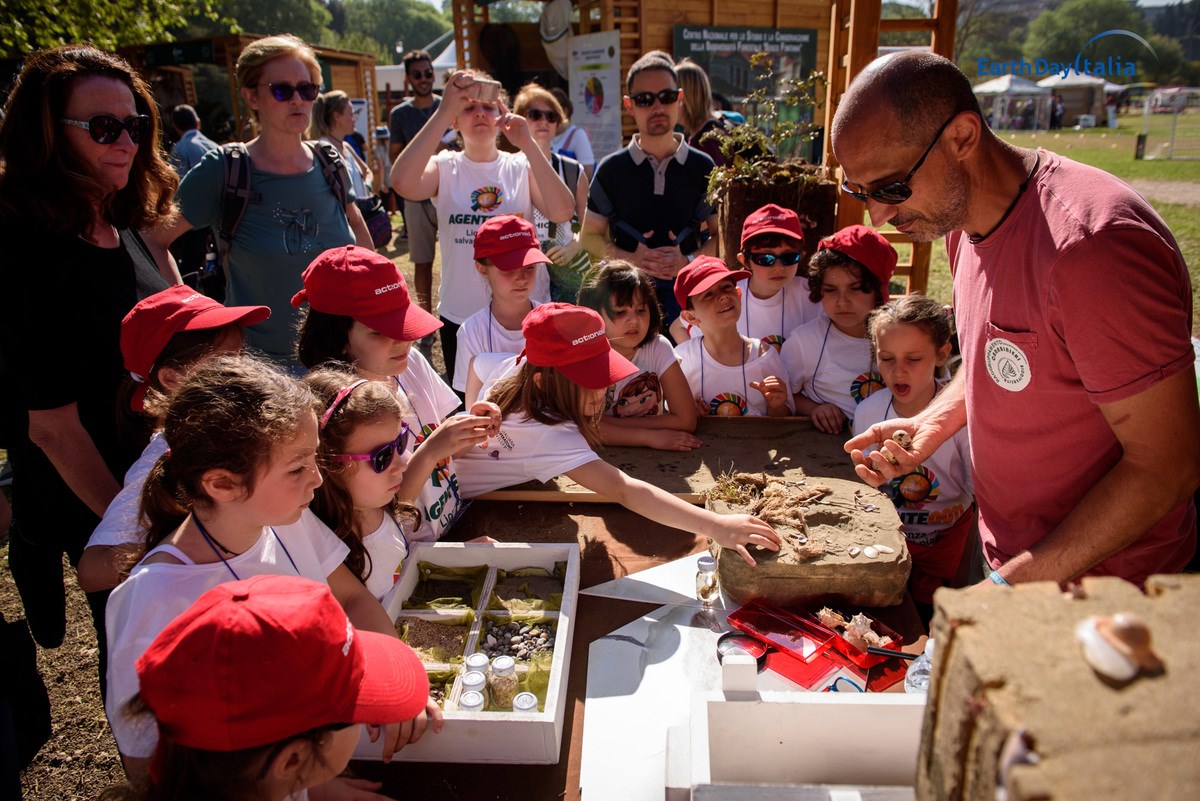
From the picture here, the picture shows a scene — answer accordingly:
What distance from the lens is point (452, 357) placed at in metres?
4.46

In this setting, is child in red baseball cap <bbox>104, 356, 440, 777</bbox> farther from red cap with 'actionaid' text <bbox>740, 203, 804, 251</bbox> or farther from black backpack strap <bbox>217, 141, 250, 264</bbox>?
red cap with 'actionaid' text <bbox>740, 203, 804, 251</bbox>

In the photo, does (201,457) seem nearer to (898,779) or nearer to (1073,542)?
(898,779)

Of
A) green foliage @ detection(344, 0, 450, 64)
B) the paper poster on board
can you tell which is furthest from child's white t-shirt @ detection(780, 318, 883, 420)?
green foliage @ detection(344, 0, 450, 64)

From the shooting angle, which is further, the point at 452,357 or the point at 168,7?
the point at 168,7

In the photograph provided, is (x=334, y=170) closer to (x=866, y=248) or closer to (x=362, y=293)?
(x=362, y=293)

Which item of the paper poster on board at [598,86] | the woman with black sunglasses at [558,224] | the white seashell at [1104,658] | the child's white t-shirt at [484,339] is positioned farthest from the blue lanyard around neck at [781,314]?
the paper poster on board at [598,86]

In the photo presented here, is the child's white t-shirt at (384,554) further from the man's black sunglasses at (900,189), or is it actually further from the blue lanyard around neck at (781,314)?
Answer: the blue lanyard around neck at (781,314)

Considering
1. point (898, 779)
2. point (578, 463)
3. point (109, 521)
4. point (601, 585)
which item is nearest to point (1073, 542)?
point (898, 779)

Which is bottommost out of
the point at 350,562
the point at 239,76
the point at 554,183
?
the point at 350,562

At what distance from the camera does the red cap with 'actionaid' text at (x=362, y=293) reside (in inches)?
103

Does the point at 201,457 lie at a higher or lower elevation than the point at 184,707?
higher

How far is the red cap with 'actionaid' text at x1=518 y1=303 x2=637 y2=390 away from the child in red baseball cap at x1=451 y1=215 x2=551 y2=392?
0.91 meters

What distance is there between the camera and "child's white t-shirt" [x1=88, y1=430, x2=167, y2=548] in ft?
5.90

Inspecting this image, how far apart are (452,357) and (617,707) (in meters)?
3.08
